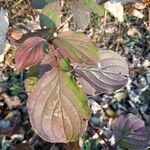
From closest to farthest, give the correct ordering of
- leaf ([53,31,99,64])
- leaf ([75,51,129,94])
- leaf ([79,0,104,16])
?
leaf ([53,31,99,64])
leaf ([75,51,129,94])
leaf ([79,0,104,16])

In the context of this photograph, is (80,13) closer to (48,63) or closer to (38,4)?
(38,4)

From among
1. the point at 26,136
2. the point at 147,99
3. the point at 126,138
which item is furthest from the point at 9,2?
the point at 126,138

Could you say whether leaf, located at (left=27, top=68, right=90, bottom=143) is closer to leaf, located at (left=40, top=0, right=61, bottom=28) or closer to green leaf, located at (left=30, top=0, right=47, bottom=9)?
leaf, located at (left=40, top=0, right=61, bottom=28)

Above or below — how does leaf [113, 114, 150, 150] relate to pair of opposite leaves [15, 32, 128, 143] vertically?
below

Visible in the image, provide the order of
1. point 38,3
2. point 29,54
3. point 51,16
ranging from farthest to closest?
point 38,3 < point 51,16 < point 29,54

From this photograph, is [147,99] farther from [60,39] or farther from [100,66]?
[60,39]

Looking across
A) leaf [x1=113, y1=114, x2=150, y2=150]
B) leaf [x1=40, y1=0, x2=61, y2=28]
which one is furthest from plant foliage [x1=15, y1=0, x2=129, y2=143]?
→ leaf [x1=113, y1=114, x2=150, y2=150]

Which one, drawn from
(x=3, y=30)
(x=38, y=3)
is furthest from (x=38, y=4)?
(x=3, y=30)
